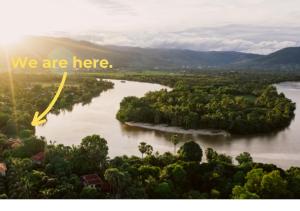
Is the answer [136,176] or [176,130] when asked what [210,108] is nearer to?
[176,130]

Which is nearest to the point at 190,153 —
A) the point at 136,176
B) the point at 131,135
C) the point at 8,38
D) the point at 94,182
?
the point at 136,176

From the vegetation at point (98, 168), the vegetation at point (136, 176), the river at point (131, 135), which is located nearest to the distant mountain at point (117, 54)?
the vegetation at point (98, 168)

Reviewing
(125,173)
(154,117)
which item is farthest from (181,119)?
(125,173)

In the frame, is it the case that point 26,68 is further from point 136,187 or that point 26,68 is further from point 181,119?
point 181,119

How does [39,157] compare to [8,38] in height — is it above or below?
below

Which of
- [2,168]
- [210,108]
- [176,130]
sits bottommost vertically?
[176,130]

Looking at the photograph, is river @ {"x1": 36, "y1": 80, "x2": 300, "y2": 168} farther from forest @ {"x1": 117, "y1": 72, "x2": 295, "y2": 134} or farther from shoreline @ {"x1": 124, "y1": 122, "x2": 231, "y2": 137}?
forest @ {"x1": 117, "y1": 72, "x2": 295, "y2": 134}
